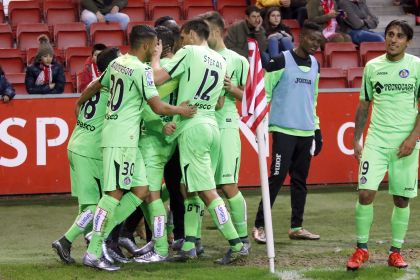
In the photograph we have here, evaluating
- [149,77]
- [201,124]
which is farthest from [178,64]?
[201,124]

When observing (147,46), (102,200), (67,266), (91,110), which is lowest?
(67,266)

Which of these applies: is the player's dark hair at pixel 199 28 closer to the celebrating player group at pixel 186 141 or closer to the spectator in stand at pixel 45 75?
the celebrating player group at pixel 186 141

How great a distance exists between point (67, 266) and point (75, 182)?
81 centimetres

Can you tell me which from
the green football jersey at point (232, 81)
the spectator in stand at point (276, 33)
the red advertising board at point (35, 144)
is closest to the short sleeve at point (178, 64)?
the green football jersey at point (232, 81)

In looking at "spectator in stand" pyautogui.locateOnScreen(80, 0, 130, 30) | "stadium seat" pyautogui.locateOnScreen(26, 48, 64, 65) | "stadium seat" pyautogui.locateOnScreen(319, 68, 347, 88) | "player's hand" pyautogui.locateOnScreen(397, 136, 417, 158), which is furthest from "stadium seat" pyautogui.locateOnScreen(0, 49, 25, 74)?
"player's hand" pyautogui.locateOnScreen(397, 136, 417, 158)

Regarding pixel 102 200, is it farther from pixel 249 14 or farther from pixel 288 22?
pixel 288 22

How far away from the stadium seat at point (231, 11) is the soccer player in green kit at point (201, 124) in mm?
8766

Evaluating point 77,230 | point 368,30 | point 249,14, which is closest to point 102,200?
point 77,230

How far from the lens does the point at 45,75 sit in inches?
586

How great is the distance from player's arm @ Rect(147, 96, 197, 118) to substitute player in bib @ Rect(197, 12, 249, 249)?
2.02 feet

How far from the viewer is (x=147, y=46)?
9.04m

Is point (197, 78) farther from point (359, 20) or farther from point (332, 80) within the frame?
point (359, 20)

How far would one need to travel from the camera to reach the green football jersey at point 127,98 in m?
8.87

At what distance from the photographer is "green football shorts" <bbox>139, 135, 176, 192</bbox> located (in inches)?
372
